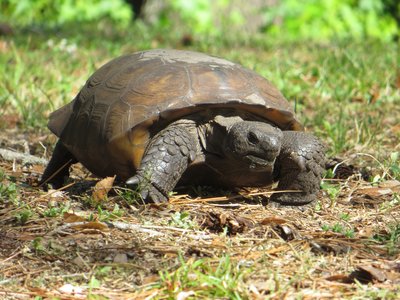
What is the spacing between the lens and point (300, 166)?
3725mm

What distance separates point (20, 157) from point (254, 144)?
176 cm

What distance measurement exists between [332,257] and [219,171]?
1.03 m

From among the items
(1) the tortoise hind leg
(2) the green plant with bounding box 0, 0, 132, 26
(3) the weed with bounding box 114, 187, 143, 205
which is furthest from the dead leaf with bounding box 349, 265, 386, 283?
(2) the green plant with bounding box 0, 0, 132, 26

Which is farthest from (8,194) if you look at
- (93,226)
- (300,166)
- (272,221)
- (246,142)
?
(300,166)

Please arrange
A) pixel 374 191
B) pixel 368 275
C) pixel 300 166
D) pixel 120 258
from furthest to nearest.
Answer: pixel 374 191 → pixel 300 166 → pixel 120 258 → pixel 368 275

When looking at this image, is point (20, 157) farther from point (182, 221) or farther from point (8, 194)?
point (182, 221)

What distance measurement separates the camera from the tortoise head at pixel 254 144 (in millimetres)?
3588

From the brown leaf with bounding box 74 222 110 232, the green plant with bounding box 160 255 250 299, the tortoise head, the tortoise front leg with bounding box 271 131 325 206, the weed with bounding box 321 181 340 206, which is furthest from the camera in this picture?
the weed with bounding box 321 181 340 206

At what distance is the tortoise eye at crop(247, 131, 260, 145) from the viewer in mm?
3599

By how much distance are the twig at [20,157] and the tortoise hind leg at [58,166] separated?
1.18 ft

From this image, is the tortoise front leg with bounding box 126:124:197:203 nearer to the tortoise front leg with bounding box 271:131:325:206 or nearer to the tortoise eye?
the tortoise eye

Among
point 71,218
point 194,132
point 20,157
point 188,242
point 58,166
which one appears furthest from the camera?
point 20,157

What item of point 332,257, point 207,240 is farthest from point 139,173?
point 332,257

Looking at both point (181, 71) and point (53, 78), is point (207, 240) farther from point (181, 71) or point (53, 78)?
point (53, 78)
